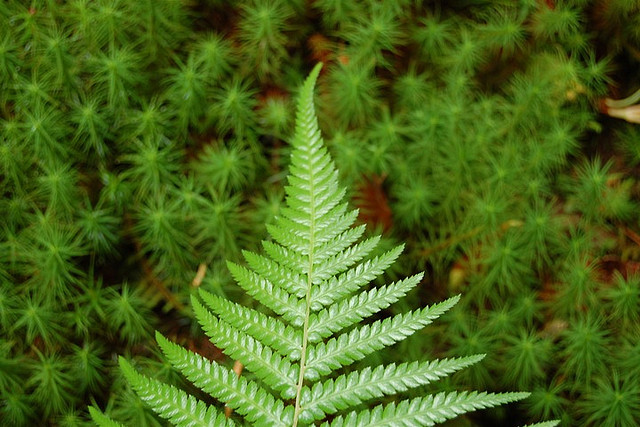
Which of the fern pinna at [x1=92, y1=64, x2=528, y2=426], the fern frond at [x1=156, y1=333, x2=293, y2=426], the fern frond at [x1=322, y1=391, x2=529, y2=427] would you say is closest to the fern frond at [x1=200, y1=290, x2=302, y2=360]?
the fern pinna at [x1=92, y1=64, x2=528, y2=426]

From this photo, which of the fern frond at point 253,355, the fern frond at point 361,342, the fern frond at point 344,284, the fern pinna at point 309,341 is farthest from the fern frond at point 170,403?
the fern frond at point 344,284

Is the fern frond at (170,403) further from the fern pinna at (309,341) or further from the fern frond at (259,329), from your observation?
the fern frond at (259,329)

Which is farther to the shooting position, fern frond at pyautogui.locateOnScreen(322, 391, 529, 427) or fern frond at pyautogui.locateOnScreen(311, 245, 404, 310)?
fern frond at pyautogui.locateOnScreen(311, 245, 404, 310)

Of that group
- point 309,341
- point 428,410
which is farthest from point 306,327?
point 428,410

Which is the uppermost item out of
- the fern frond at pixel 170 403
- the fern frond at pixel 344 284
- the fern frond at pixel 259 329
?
the fern frond at pixel 344 284

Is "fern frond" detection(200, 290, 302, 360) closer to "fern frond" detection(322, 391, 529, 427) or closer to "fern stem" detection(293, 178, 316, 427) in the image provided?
"fern stem" detection(293, 178, 316, 427)
